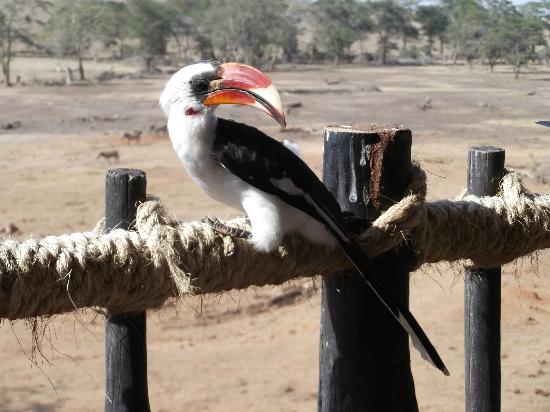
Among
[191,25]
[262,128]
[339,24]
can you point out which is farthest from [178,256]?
[339,24]

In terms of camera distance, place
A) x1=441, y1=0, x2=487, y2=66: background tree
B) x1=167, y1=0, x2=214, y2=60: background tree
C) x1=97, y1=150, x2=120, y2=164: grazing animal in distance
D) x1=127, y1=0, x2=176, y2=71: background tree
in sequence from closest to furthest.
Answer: x1=97, y1=150, x2=120, y2=164: grazing animal in distance → x1=127, y1=0, x2=176, y2=71: background tree → x1=441, y1=0, x2=487, y2=66: background tree → x1=167, y1=0, x2=214, y2=60: background tree

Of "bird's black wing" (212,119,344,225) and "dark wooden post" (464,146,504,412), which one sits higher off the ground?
"bird's black wing" (212,119,344,225)

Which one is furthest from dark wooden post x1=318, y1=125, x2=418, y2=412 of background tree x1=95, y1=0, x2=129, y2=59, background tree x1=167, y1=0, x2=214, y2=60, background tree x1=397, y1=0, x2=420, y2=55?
background tree x1=397, y1=0, x2=420, y2=55

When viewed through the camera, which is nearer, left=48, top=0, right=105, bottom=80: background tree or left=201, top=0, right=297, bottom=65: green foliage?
left=48, top=0, right=105, bottom=80: background tree

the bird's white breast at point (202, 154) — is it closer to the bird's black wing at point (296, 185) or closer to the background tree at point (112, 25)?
the bird's black wing at point (296, 185)

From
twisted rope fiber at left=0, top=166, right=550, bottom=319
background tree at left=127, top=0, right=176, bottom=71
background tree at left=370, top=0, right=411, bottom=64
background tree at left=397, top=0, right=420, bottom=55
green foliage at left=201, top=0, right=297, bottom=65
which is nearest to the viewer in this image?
twisted rope fiber at left=0, top=166, right=550, bottom=319

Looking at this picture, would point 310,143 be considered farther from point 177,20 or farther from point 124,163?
point 177,20

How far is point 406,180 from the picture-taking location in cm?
139

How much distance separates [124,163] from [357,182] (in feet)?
31.3

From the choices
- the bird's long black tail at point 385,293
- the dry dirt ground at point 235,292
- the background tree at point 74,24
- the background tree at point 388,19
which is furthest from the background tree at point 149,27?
the bird's long black tail at point 385,293

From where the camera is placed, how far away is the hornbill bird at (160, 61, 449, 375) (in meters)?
1.29

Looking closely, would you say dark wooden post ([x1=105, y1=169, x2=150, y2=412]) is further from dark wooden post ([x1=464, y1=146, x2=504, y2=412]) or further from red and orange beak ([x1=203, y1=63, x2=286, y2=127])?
dark wooden post ([x1=464, y1=146, x2=504, y2=412])

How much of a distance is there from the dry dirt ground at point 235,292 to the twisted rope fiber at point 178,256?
0.12 meters

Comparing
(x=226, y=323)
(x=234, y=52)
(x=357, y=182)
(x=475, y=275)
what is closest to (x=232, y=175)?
(x=357, y=182)
